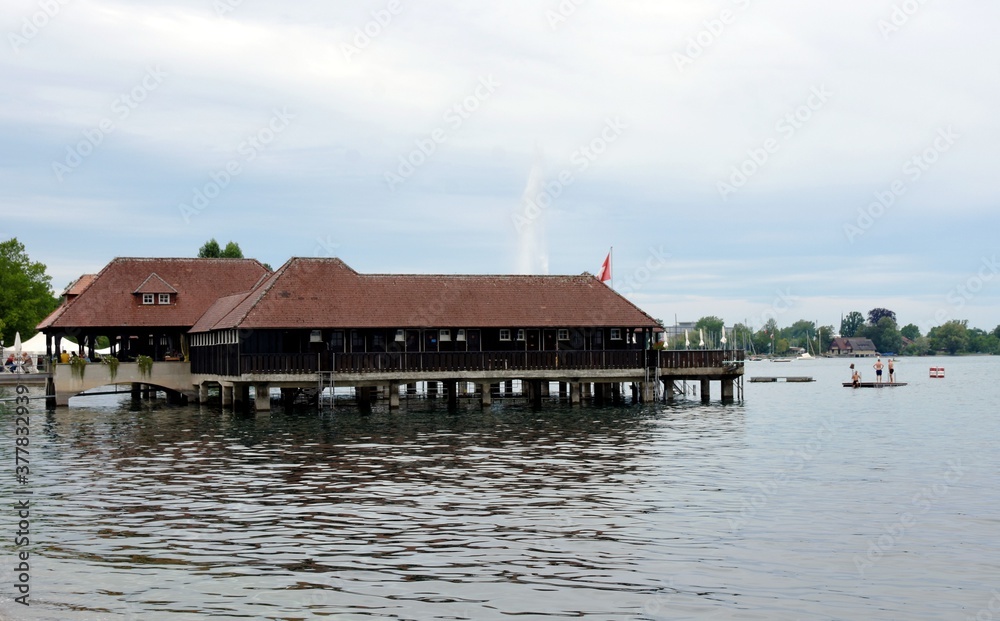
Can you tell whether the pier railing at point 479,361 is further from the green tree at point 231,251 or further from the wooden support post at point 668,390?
the green tree at point 231,251

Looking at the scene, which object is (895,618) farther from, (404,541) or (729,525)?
(404,541)

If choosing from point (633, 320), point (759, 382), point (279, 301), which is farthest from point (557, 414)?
point (759, 382)

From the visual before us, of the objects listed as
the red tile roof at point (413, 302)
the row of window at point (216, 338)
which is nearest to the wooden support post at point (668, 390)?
the red tile roof at point (413, 302)

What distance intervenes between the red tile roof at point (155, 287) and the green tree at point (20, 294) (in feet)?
116

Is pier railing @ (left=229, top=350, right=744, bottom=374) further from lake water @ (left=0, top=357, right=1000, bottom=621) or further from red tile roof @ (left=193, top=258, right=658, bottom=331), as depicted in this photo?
lake water @ (left=0, top=357, right=1000, bottom=621)

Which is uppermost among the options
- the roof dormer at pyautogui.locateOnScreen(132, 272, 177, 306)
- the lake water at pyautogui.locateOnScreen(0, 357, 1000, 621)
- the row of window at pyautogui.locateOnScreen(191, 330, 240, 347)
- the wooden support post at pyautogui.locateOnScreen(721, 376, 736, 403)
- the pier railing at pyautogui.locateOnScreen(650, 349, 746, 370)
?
the roof dormer at pyautogui.locateOnScreen(132, 272, 177, 306)

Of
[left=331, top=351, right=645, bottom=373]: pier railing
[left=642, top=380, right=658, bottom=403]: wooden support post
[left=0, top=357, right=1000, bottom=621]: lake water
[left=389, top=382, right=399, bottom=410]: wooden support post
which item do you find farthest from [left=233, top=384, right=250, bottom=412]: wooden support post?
[left=642, top=380, right=658, bottom=403]: wooden support post

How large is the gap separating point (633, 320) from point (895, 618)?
42856 millimetres

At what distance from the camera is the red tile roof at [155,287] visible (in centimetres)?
6241

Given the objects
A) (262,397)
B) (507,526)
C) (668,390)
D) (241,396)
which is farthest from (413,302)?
(507,526)

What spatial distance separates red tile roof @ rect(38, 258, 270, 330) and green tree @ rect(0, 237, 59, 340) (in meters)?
35.2

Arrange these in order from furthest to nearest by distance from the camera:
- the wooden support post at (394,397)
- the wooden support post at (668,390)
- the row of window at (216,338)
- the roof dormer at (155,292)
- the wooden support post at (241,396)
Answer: the roof dormer at (155,292), the wooden support post at (668,390), the wooden support post at (241,396), the wooden support post at (394,397), the row of window at (216,338)

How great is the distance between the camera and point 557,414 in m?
53.5

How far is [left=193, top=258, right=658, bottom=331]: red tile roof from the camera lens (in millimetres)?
55438
